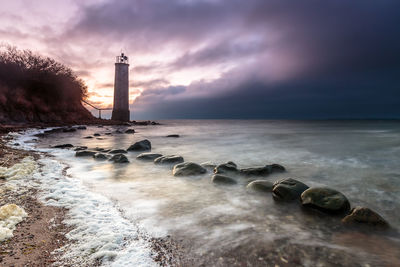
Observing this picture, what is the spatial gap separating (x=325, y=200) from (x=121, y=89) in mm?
33044

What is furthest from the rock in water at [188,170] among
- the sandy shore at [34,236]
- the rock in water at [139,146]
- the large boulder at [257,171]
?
the rock in water at [139,146]

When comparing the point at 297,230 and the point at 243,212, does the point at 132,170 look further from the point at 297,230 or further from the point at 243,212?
the point at 297,230

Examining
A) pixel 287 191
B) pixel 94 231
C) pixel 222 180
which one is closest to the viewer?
pixel 94 231

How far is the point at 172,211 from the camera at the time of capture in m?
3.14

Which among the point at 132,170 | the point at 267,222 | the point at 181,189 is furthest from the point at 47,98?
the point at 267,222

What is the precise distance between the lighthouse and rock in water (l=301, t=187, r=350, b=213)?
3270cm

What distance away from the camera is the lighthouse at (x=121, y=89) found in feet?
106

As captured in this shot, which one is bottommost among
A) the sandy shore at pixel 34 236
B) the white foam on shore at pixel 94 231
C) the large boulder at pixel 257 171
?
the white foam on shore at pixel 94 231

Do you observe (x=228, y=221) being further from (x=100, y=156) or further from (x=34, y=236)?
(x=100, y=156)

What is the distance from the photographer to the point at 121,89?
3262 centimetres

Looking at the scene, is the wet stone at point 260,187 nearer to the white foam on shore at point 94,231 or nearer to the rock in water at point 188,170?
the rock in water at point 188,170

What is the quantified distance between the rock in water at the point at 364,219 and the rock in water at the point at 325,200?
0.67ft

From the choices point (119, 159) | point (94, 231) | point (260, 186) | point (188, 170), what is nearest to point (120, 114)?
point (119, 159)

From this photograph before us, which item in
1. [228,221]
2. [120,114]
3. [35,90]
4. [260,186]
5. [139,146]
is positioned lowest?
[228,221]
